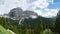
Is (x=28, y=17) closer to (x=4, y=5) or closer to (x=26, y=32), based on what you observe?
(x=26, y=32)

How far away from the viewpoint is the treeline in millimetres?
5949

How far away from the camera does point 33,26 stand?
20.0 feet

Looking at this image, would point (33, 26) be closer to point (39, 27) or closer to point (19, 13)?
point (39, 27)

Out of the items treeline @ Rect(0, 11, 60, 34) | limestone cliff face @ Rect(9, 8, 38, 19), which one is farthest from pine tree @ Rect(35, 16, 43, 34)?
limestone cliff face @ Rect(9, 8, 38, 19)

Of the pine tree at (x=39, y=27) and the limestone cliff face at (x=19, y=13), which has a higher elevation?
the limestone cliff face at (x=19, y=13)

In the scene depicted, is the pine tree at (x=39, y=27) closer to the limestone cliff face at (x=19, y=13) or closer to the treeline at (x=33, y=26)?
the treeline at (x=33, y=26)

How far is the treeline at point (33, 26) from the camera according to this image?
595cm

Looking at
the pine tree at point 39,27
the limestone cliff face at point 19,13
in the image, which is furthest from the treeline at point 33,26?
the limestone cliff face at point 19,13

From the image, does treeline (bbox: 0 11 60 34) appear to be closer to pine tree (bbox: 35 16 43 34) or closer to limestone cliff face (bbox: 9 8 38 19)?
pine tree (bbox: 35 16 43 34)

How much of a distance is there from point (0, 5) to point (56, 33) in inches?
104

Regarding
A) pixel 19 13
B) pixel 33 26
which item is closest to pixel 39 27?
pixel 33 26

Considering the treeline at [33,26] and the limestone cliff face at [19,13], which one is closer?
the treeline at [33,26]

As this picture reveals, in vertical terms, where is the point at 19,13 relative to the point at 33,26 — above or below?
above

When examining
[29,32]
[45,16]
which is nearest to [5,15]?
[29,32]
